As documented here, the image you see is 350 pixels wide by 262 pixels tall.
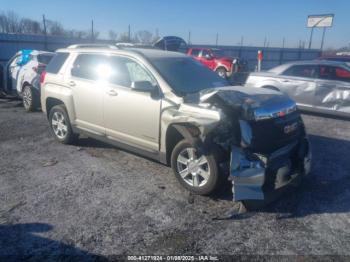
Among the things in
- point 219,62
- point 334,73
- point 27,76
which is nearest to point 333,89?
point 334,73

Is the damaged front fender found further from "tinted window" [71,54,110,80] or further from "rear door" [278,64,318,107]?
"rear door" [278,64,318,107]

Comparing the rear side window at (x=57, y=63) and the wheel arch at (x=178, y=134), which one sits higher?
the rear side window at (x=57, y=63)

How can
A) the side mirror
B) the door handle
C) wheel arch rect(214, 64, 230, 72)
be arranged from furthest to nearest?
wheel arch rect(214, 64, 230, 72)
the door handle
the side mirror

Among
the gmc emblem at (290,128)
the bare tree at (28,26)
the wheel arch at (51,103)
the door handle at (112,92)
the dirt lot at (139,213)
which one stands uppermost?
the bare tree at (28,26)

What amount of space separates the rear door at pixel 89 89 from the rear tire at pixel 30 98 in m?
3.77

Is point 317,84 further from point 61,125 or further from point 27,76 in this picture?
point 27,76

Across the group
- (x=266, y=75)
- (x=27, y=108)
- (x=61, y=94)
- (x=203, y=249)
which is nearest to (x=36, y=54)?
(x=27, y=108)

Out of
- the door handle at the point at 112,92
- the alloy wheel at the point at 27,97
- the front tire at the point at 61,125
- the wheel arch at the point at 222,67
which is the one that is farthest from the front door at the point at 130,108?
the wheel arch at the point at 222,67

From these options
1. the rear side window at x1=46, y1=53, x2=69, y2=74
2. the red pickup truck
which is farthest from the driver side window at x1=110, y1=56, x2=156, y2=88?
the red pickup truck

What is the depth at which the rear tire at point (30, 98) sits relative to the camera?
8945 millimetres

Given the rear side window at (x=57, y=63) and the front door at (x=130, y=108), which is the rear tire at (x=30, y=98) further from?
the front door at (x=130, y=108)

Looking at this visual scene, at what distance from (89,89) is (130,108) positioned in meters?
1.07

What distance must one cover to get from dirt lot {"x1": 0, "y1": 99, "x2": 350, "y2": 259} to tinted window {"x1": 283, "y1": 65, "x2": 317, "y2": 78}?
12.6ft

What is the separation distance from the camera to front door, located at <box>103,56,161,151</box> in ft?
14.8
